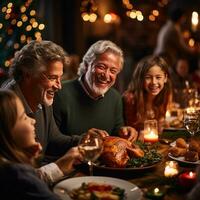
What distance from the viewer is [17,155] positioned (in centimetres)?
172

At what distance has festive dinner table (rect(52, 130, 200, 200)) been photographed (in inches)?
74.8

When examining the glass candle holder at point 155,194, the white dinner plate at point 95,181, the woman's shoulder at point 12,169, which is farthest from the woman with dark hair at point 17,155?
the glass candle holder at point 155,194

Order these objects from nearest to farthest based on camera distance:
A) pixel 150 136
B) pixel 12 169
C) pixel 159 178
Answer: pixel 12 169 < pixel 159 178 < pixel 150 136

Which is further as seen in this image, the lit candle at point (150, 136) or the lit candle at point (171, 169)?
the lit candle at point (150, 136)

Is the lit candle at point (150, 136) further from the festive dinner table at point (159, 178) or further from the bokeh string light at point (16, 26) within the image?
the bokeh string light at point (16, 26)

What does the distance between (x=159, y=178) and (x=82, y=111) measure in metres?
1.21

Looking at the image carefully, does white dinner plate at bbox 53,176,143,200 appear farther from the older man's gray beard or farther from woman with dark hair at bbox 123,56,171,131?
woman with dark hair at bbox 123,56,171,131

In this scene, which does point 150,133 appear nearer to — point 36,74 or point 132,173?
point 132,173

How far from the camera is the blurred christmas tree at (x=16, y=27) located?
11.7 ft

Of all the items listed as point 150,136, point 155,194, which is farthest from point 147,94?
point 155,194

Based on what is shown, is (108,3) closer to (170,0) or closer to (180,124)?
(170,0)

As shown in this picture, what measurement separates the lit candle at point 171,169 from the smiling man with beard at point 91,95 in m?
0.95

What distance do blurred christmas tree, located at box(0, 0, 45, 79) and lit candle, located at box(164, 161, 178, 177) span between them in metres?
1.79

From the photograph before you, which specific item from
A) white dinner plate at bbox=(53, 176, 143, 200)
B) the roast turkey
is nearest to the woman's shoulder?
Answer: white dinner plate at bbox=(53, 176, 143, 200)
